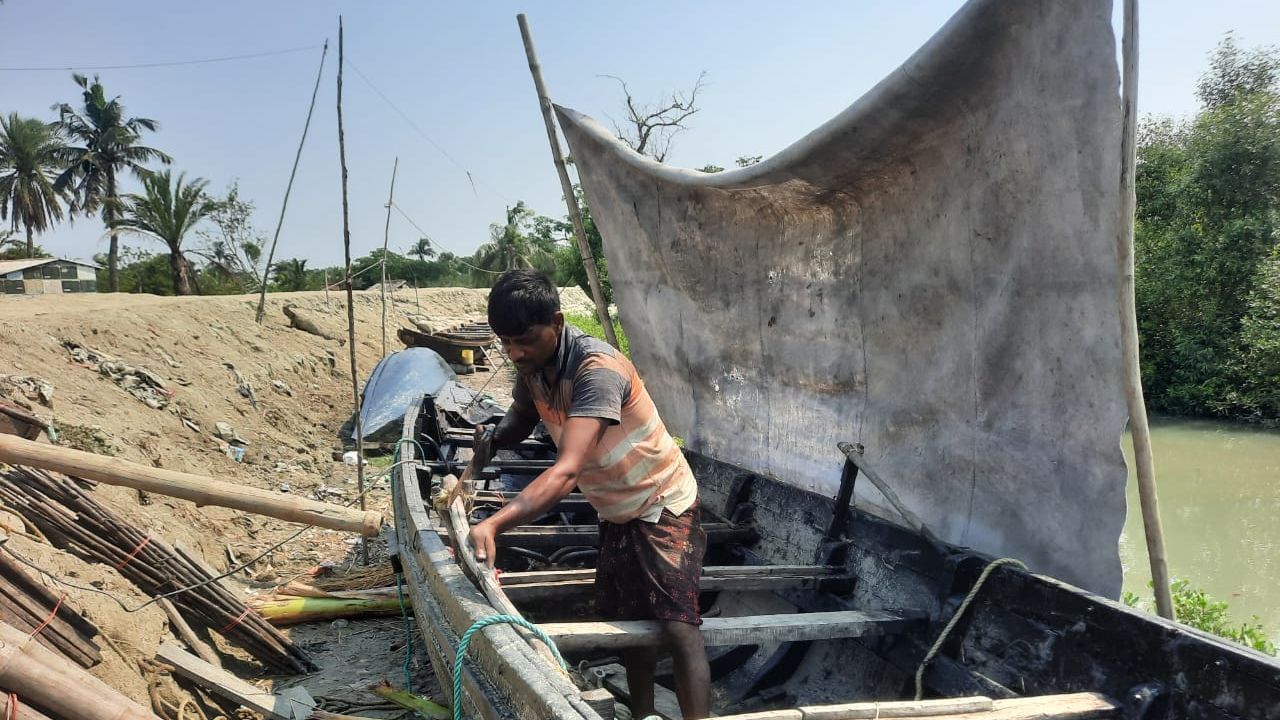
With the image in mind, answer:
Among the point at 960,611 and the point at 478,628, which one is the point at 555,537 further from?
the point at 960,611

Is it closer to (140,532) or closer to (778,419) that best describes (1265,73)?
(778,419)

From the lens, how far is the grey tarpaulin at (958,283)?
2.42m

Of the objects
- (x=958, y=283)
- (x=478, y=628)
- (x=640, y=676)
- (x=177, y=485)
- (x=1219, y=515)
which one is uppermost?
(x=958, y=283)

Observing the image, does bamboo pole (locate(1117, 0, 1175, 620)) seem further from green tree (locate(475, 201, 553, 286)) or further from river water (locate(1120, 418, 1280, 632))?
green tree (locate(475, 201, 553, 286))

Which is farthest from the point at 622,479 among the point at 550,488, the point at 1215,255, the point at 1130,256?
the point at 1215,255

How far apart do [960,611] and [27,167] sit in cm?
3977

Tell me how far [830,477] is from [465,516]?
1.88m

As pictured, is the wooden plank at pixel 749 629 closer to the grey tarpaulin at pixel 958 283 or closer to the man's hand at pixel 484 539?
the man's hand at pixel 484 539

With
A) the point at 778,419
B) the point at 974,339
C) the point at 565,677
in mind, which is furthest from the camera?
the point at 778,419

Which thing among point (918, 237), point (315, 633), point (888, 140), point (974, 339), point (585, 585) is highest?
point (888, 140)

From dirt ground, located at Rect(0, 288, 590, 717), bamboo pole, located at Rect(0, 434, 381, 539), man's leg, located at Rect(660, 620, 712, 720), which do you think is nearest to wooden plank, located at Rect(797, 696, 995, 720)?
man's leg, located at Rect(660, 620, 712, 720)

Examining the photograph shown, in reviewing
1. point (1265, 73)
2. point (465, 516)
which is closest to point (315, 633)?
point (465, 516)

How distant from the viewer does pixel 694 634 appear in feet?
7.99

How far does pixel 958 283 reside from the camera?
2.91m
